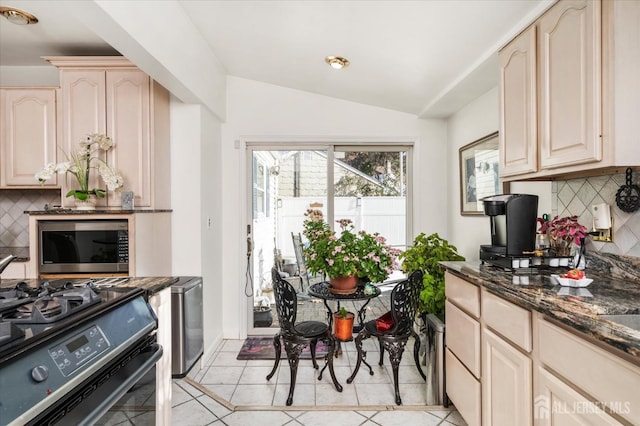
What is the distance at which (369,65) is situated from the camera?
2703 millimetres

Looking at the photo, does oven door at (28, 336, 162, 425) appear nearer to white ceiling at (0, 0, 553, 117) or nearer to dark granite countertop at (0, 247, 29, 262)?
white ceiling at (0, 0, 553, 117)

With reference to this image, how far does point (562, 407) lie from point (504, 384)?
36 centimetres

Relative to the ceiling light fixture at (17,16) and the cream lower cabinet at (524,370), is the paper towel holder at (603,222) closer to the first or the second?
the cream lower cabinet at (524,370)

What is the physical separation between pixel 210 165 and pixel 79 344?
2.32 m

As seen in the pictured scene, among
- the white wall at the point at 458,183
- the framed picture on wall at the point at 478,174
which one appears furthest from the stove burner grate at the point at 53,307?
the framed picture on wall at the point at 478,174

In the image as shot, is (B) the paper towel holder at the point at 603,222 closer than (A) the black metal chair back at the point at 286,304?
Yes

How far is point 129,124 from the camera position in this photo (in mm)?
2662

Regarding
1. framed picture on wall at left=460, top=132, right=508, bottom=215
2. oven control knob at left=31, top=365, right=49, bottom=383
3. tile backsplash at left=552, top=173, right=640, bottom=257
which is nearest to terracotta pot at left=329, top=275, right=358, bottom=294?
framed picture on wall at left=460, top=132, right=508, bottom=215

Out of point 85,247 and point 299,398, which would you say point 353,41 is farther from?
point 299,398

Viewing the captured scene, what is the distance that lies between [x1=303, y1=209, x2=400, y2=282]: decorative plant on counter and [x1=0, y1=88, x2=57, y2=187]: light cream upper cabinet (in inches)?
88.0

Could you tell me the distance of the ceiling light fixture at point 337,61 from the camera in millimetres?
2689

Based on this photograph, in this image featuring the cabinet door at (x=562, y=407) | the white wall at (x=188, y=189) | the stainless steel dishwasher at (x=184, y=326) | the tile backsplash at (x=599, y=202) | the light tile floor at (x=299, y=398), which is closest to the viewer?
the cabinet door at (x=562, y=407)

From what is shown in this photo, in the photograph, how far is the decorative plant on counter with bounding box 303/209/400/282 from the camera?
8.17 feet

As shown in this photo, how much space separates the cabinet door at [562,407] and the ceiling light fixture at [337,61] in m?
2.36
